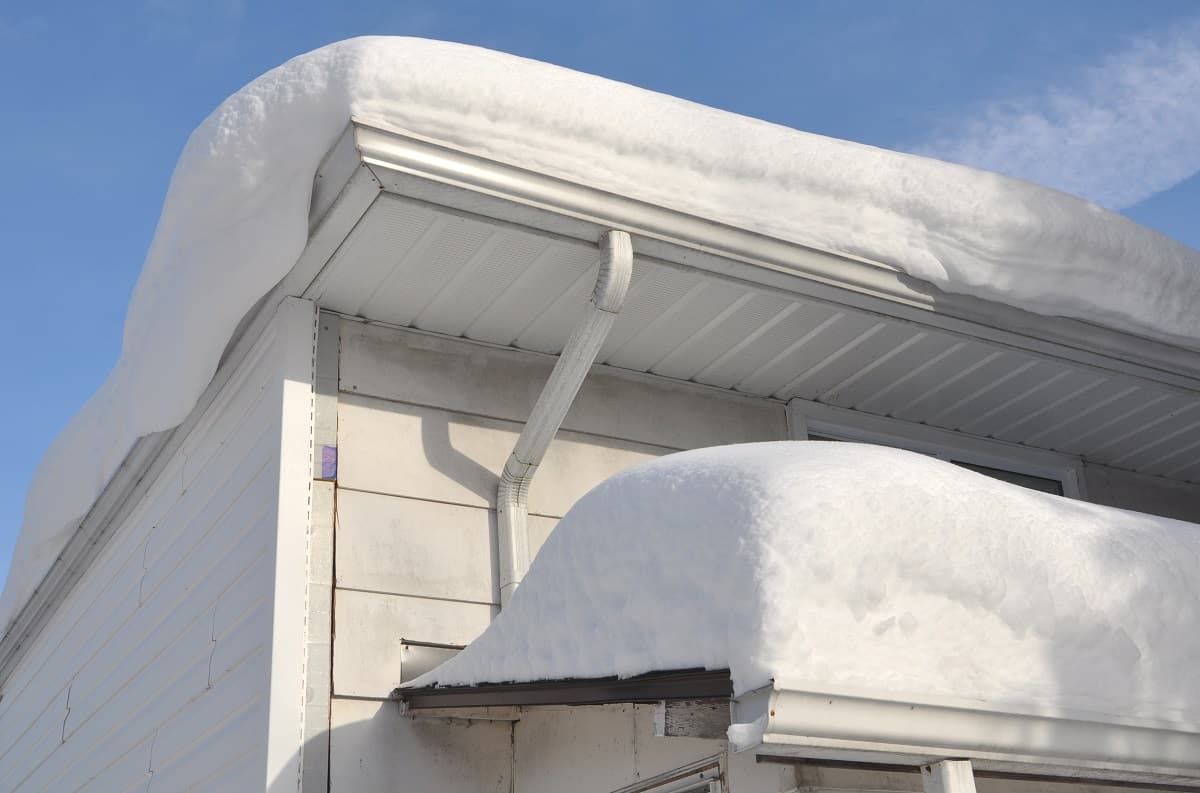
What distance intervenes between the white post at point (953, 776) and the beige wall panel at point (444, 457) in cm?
227

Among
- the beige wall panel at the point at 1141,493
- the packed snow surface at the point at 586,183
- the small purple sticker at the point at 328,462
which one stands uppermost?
the packed snow surface at the point at 586,183

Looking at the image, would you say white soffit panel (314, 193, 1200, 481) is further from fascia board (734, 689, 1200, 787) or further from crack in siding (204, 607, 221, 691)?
fascia board (734, 689, 1200, 787)

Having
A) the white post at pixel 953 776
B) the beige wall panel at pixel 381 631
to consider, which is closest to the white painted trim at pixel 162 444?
the beige wall panel at pixel 381 631

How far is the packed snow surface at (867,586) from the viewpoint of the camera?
7.78 ft

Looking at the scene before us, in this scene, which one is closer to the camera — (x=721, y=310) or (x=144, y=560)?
(x=721, y=310)

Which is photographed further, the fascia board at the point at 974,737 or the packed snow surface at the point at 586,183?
the packed snow surface at the point at 586,183

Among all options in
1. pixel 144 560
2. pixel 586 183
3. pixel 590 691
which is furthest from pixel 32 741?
pixel 590 691

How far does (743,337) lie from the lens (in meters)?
4.70

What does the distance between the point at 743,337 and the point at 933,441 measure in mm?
1210

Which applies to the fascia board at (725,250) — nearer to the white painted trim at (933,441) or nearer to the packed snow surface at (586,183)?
the packed snow surface at (586,183)

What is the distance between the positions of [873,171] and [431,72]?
1.58 metres

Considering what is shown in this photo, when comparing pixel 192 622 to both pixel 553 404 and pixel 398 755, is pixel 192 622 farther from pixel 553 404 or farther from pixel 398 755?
pixel 553 404

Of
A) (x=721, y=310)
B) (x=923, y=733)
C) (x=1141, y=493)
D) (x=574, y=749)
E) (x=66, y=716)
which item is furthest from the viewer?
(x=66, y=716)

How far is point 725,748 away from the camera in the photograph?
299 cm
